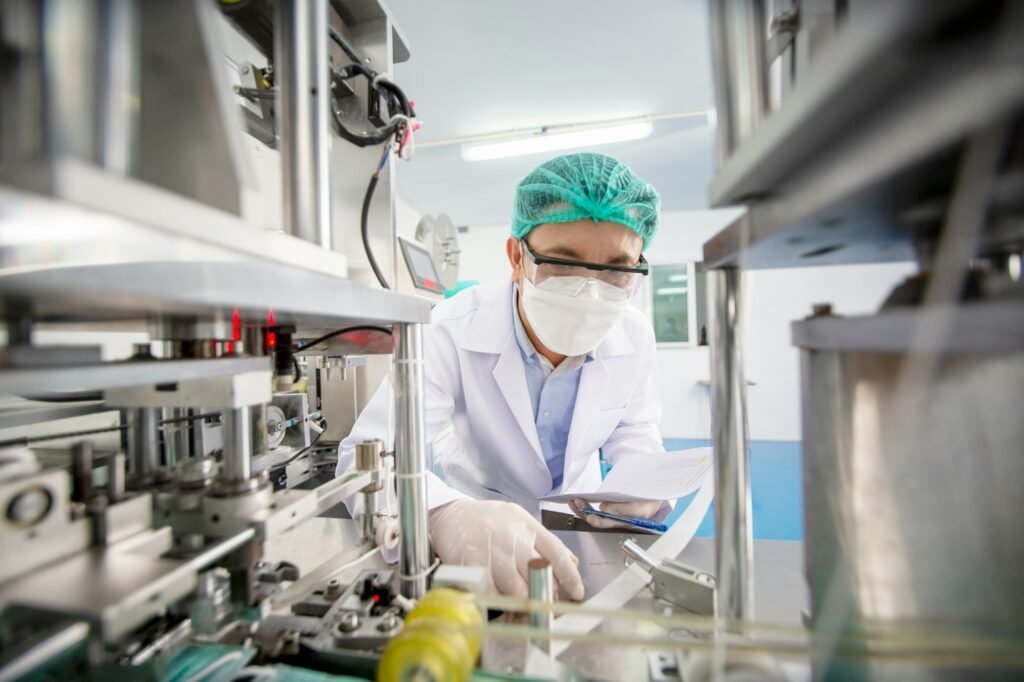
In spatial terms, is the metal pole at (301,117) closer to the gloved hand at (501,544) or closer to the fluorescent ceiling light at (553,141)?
the gloved hand at (501,544)

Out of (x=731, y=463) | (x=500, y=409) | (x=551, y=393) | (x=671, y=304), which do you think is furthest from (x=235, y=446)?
(x=671, y=304)

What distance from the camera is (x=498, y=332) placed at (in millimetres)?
1321

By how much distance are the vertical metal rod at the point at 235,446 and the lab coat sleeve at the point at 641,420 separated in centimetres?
121

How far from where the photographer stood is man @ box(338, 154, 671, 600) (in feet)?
3.48

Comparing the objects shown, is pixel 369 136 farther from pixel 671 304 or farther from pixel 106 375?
pixel 671 304

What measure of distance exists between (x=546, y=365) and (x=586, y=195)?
1.74 feet

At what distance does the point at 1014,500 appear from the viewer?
0.24 meters

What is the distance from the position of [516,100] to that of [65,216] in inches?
102

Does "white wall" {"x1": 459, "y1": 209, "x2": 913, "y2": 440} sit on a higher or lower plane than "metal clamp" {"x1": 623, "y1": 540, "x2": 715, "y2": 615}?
higher

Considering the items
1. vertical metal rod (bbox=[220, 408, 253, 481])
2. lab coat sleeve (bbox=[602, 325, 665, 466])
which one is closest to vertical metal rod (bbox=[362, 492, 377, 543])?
vertical metal rod (bbox=[220, 408, 253, 481])

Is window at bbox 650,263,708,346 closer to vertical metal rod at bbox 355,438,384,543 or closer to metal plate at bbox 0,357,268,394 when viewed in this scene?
vertical metal rod at bbox 355,438,384,543

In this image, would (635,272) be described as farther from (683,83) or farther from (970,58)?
(683,83)

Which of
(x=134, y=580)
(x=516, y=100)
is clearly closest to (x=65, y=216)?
(x=134, y=580)

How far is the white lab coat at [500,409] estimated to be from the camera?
1285mm
